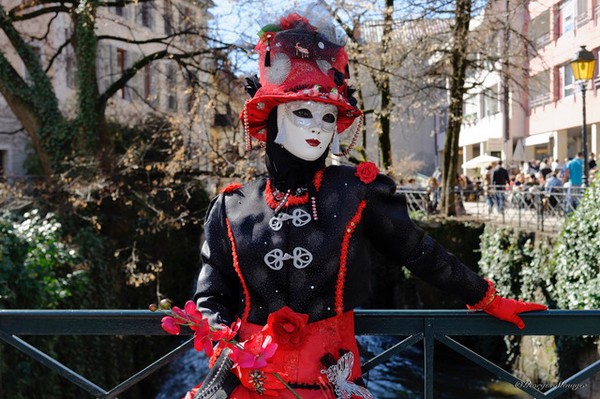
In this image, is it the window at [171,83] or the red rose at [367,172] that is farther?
the window at [171,83]

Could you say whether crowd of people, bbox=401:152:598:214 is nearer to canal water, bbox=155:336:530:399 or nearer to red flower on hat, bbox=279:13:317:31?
canal water, bbox=155:336:530:399

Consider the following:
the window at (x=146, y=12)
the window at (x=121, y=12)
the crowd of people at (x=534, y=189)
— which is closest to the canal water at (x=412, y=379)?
the crowd of people at (x=534, y=189)

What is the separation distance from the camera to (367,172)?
8.39 feet

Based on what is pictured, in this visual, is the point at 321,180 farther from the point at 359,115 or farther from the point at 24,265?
the point at 24,265

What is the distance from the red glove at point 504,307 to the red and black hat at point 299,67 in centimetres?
89

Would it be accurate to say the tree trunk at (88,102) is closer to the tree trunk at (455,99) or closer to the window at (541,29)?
the tree trunk at (455,99)

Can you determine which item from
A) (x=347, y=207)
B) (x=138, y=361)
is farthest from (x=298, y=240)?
(x=138, y=361)

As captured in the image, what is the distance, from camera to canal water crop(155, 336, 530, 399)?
11453 mm

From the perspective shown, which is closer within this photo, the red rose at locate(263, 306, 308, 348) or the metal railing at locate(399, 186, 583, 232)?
the red rose at locate(263, 306, 308, 348)

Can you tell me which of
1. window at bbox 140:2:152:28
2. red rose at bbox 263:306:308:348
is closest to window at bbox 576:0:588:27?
window at bbox 140:2:152:28

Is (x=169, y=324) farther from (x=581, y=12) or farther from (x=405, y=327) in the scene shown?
(x=581, y=12)

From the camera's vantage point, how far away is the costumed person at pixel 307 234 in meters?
2.39

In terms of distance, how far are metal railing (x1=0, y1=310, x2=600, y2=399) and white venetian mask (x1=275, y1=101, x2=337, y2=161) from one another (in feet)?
2.22

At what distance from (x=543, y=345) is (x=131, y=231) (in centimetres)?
709
